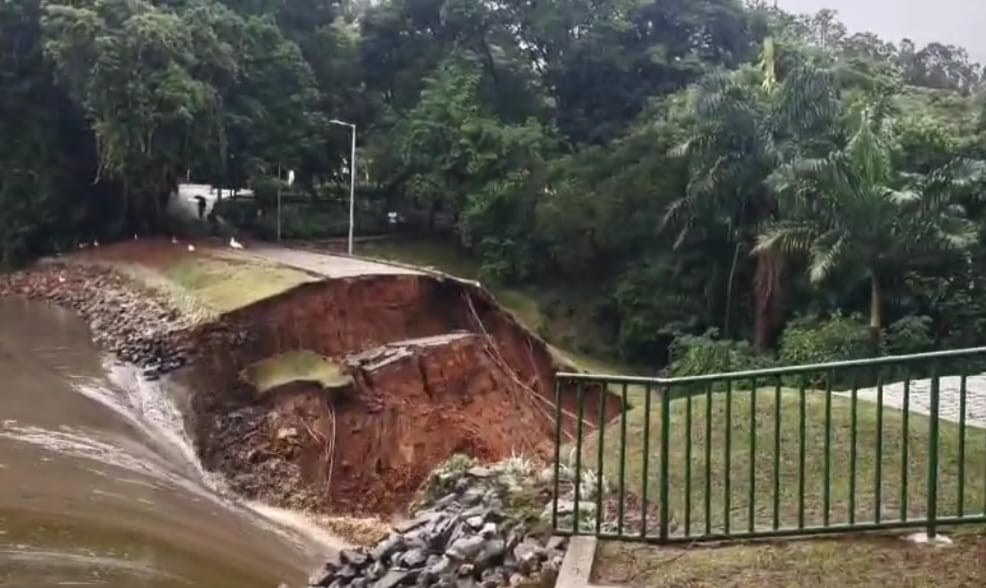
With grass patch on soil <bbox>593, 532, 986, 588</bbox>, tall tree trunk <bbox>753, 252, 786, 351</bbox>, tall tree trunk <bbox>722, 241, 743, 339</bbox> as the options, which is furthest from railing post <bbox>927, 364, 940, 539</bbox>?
tall tree trunk <bbox>722, 241, 743, 339</bbox>

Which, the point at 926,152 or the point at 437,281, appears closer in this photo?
the point at 437,281

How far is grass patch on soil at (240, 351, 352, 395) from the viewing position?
15.4 metres

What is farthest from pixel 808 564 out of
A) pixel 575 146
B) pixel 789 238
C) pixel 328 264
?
pixel 575 146

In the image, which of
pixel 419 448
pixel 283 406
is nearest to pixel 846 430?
pixel 419 448

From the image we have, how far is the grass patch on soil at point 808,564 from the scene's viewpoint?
502 cm

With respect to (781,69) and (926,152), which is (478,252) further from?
(926,152)

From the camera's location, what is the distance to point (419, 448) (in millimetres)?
15211

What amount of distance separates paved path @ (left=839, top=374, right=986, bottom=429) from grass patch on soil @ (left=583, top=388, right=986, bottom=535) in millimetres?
286

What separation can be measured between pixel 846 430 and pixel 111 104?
2120cm

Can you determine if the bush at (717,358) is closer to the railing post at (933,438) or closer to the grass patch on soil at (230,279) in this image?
the grass patch on soil at (230,279)

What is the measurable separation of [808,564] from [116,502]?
766cm

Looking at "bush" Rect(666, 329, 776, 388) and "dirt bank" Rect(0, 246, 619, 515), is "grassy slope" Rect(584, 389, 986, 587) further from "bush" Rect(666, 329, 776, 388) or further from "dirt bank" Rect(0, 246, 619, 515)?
"bush" Rect(666, 329, 776, 388)

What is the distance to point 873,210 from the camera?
1648cm

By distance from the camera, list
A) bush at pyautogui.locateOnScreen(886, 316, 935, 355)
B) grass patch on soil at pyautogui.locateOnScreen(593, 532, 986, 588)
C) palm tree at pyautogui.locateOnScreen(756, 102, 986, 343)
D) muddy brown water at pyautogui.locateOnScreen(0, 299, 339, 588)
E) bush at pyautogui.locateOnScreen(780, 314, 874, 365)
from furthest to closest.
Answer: bush at pyautogui.locateOnScreen(780, 314, 874, 365) < bush at pyautogui.locateOnScreen(886, 316, 935, 355) < palm tree at pyautogui.locateOnScreen(756, 102, 986, 343) < muddy brown water at pyautogui.locateOnScreen(0, 299, 339, 588) < grass patch on soil at pyautogui.locateOnScreen(593, 532, 986, 588)
